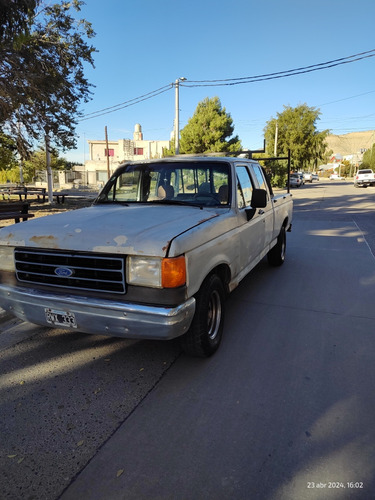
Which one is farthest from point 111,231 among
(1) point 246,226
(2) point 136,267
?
(1) point 246,226

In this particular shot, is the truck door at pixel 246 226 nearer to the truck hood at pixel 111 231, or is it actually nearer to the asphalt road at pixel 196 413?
the truck hood at pixel 111 231

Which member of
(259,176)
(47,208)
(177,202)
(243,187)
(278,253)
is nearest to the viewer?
(177,202)

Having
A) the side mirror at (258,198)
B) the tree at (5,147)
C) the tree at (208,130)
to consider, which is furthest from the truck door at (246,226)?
the tree at (208,130)

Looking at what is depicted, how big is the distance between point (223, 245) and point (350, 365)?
156cm

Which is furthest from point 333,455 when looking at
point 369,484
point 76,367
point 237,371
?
point 76,367

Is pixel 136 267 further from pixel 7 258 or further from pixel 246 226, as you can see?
pixel 246 226

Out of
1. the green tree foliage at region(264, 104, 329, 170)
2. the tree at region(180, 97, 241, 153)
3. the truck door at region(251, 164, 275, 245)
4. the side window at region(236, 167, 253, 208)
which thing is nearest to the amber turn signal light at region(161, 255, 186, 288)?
the side window at region(236, 167, 253, 208)

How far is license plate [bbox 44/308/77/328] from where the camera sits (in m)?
2.79

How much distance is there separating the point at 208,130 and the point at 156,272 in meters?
30.2

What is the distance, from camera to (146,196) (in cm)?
416

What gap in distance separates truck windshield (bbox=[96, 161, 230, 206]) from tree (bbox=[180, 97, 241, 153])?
2682 cm

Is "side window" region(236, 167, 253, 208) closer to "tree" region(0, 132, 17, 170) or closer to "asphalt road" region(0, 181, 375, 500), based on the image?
"asphalt road" region(0, 181, 375, 500)

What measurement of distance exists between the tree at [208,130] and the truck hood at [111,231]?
28.0m

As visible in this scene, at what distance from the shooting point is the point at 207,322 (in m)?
3.12
